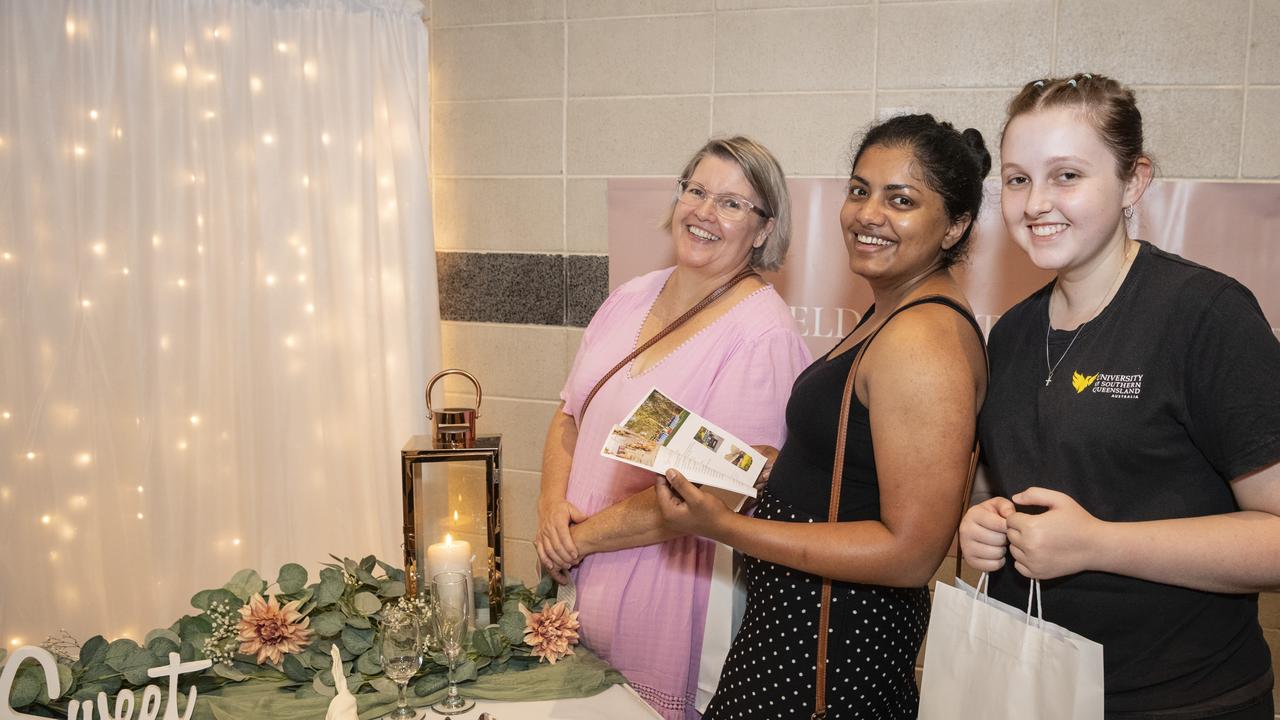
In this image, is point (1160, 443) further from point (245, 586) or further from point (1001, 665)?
point (245, 586)

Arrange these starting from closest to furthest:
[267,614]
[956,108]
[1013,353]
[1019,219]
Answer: [1019,219]
[1013,353]
[267,614]
[956,108]

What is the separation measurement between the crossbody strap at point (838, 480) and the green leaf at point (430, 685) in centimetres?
71

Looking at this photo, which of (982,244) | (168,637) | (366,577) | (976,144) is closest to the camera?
(976,144)

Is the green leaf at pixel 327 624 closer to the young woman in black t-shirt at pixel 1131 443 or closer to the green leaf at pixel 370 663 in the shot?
the green leaf at pixel 370 663

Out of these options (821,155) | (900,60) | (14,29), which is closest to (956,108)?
(900,60)

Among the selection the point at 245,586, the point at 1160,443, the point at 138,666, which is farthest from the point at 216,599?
the point at 1160,443

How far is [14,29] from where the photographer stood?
3.04 m

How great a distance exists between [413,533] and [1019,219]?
4.30 feet

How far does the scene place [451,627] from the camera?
166 centimetres

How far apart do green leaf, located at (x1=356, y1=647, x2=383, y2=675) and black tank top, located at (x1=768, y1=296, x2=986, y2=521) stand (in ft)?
2.89

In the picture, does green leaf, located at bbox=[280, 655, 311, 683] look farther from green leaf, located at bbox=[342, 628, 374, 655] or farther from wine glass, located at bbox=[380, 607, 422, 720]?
wine glass, located at bbox=[380, 607, 422, 720]

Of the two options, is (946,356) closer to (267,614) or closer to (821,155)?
(267,614)

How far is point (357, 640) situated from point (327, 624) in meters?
0.07

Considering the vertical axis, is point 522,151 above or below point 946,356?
above
